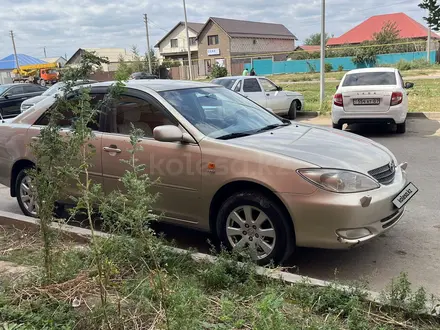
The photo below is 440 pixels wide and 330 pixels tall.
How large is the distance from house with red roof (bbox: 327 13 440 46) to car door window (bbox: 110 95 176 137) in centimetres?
6565

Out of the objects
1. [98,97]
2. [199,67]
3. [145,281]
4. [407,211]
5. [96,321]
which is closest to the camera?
[96,321]

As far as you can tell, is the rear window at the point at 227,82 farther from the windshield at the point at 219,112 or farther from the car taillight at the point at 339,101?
the windshield at the point at 219,112

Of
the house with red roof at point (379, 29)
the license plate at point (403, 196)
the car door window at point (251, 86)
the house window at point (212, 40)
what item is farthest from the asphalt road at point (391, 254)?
the house with red roof at point (379, 29)

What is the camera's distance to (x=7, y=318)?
2.90 m

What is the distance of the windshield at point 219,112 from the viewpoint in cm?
435

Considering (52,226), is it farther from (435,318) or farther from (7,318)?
(435,318)

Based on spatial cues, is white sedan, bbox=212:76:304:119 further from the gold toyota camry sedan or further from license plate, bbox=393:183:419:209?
license plate, bbox=393:183:419:209

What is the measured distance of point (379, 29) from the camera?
66688 millimetres

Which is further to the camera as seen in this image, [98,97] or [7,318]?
[98,97]

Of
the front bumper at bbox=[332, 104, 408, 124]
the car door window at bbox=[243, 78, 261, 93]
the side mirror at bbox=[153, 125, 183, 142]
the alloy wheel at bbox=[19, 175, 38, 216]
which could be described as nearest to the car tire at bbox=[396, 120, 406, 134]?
the front bumper at bbox=[332, 104, 408, 124]

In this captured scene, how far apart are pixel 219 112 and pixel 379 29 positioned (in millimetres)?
69548

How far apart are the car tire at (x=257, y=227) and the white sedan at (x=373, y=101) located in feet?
23.4

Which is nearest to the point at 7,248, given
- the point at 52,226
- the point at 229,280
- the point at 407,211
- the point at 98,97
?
the point at 52,226

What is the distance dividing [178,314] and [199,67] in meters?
55.2
